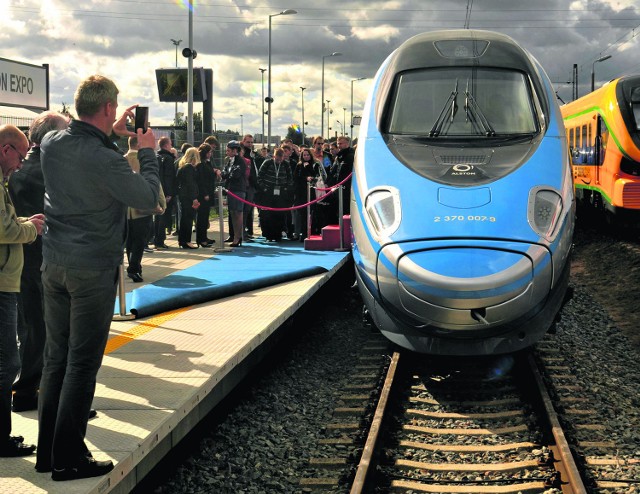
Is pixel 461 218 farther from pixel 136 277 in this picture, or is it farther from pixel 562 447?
pixel 136 277

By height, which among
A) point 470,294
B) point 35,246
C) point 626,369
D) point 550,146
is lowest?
point 626,369

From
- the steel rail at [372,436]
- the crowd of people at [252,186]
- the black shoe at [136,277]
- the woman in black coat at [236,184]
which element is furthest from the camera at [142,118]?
the woman in black coat at [236,184]

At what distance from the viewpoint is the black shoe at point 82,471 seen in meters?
3.72

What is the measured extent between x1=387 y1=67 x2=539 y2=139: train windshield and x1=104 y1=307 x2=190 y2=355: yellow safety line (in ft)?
8.60

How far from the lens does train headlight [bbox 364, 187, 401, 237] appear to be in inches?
247

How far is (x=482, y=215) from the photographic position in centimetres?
604

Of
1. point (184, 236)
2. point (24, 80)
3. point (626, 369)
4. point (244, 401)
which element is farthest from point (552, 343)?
point (24, 80)

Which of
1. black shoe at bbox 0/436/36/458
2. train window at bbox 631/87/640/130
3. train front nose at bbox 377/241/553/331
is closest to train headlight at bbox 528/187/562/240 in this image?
train front nose at bbox 377/241/553/331

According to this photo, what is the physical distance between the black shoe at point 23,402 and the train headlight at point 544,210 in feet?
11.6

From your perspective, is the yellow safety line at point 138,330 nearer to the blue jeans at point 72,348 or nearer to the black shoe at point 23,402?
the black shoe at point 23,402

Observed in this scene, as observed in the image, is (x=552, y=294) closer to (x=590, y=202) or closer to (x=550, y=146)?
(x=550, y=146)

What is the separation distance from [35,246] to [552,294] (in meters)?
3.55

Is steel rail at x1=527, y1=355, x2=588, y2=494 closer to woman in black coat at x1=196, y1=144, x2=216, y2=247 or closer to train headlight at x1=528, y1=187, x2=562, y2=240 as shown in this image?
train headlight at x1=528, y1=187, x2=562, y2=240

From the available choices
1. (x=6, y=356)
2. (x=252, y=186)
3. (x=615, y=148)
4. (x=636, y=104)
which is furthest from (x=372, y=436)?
(x=636, y=104)
